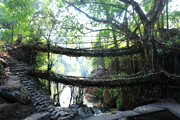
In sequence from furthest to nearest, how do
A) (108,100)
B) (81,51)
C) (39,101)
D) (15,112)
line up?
(108,100)
(81,51)
(39,101)
(15,112)

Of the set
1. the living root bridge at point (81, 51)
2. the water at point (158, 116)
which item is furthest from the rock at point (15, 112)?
the water at point (158, 116)

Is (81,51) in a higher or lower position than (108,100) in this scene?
higher

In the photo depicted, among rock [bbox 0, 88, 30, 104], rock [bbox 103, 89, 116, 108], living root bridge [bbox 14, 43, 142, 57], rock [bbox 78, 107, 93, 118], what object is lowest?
rock [bbox 103, 89, 116, 108]

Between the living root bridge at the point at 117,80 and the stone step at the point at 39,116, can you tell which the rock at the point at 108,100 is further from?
the stone step at the point at 39,116

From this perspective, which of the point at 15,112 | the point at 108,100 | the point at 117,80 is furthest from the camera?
the point at 108,100

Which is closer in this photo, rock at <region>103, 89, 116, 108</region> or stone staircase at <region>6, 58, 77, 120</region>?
stone staircase at <region>6, 58, 77, 120</region>

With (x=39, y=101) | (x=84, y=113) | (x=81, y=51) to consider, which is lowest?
(x=84, y=113)

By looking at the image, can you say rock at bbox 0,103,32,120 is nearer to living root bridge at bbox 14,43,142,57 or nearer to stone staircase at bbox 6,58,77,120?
stone staircase at bbox 6,58,77,120

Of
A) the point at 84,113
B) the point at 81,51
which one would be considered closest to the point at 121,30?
the point at 81,51

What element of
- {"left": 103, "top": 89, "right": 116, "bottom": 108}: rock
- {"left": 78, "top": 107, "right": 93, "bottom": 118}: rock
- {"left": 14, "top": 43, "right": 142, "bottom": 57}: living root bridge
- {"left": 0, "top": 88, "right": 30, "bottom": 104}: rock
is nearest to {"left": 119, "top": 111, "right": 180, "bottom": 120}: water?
{"left": 78, "top": 107, "right": 93, "bottom": 118}: rock

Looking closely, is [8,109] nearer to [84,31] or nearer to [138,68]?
[84,31]

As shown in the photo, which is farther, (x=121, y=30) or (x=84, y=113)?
(x=121, y=30)

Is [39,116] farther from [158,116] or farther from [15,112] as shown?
[158,116]

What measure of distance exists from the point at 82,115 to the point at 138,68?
4.48m
